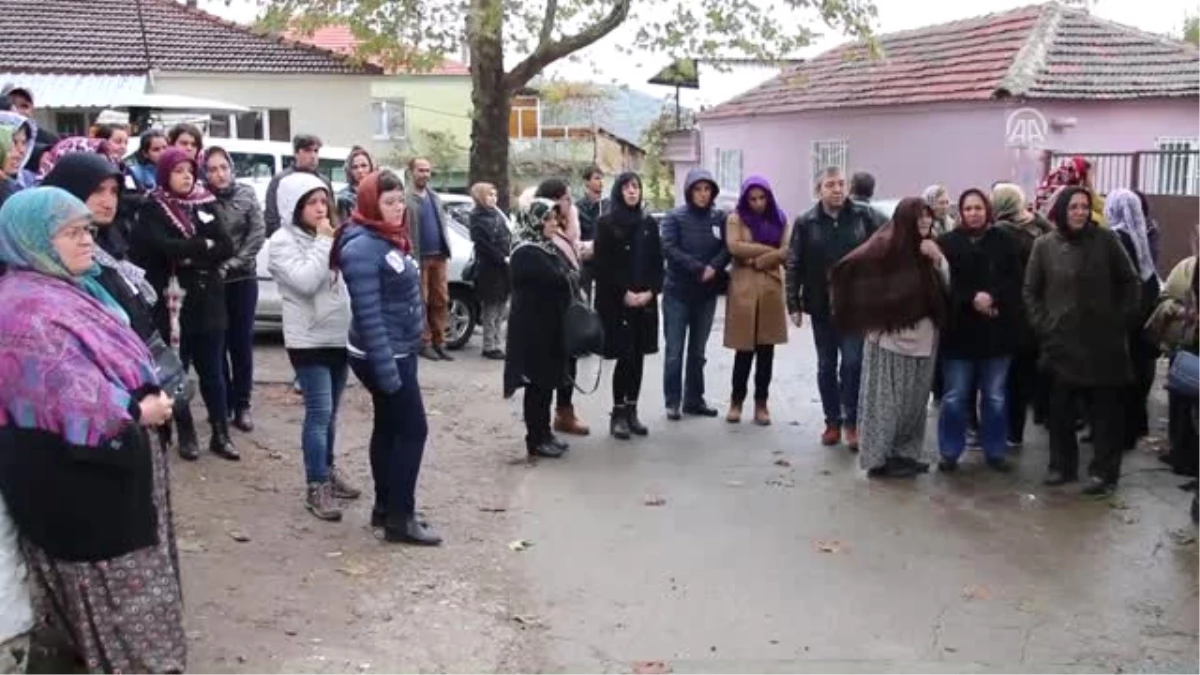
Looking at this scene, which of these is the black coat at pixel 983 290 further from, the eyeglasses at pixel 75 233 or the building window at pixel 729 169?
the building window at pixel 729 169

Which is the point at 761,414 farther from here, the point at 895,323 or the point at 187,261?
the point at 187,261

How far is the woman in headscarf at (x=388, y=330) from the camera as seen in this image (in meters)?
6.09

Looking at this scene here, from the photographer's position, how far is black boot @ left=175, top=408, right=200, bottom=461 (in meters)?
7.60

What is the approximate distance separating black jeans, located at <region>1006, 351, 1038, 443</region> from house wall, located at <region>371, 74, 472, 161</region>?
3343cm

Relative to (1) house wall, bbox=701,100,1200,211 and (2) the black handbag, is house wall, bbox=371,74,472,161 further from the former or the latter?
(2) the black handbag

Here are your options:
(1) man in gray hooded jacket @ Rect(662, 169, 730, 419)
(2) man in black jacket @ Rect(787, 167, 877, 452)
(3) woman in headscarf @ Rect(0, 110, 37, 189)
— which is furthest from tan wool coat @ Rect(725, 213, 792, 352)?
Result: (3) woman in headscarf @ Rect(0, 110, 37, 189)

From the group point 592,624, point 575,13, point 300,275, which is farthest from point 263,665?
point 575,13

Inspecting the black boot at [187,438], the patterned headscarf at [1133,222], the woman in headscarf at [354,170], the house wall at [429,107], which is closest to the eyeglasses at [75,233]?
the black boot at [187,438]

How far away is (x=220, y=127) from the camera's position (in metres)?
23.6

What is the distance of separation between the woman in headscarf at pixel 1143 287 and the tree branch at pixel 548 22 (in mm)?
11743

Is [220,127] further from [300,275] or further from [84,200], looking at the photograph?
[84,200]

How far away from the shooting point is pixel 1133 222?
28.4 ft

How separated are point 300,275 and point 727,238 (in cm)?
360

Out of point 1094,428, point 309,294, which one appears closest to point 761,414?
point 1094,428
